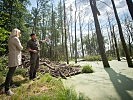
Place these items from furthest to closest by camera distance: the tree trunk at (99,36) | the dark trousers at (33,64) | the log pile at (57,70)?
1. the tree trunk at (99,36)
2. the log pile at (57,70)
3. the dark trousers at (33,64)

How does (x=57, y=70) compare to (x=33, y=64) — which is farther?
(x=57, y=70)

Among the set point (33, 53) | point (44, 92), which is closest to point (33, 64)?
point (33, 53)

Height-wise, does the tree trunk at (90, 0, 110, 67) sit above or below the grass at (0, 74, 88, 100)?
above

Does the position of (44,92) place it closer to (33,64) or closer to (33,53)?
(33,64)

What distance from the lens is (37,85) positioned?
17.0 feet

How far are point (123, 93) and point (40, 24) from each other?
112 feet

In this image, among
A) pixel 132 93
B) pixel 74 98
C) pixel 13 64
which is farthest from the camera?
pixel 13 64

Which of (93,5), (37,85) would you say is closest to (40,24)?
(93,5)

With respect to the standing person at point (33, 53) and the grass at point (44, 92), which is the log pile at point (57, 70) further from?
the grass at point (44, 92)

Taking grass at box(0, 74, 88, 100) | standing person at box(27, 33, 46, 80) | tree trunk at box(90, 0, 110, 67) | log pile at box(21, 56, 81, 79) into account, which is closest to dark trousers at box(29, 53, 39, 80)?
standing person at box(27, 33, 46, 80)

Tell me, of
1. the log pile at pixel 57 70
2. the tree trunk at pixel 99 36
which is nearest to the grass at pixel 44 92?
the log pile at pixel 57 70

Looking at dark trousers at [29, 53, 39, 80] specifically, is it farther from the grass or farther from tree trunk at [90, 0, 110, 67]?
tree trunk at [90, 0, 110, 67]

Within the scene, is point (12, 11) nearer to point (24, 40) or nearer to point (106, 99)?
point (24, 40)

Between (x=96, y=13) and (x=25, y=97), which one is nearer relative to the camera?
(x=25, y=97)
